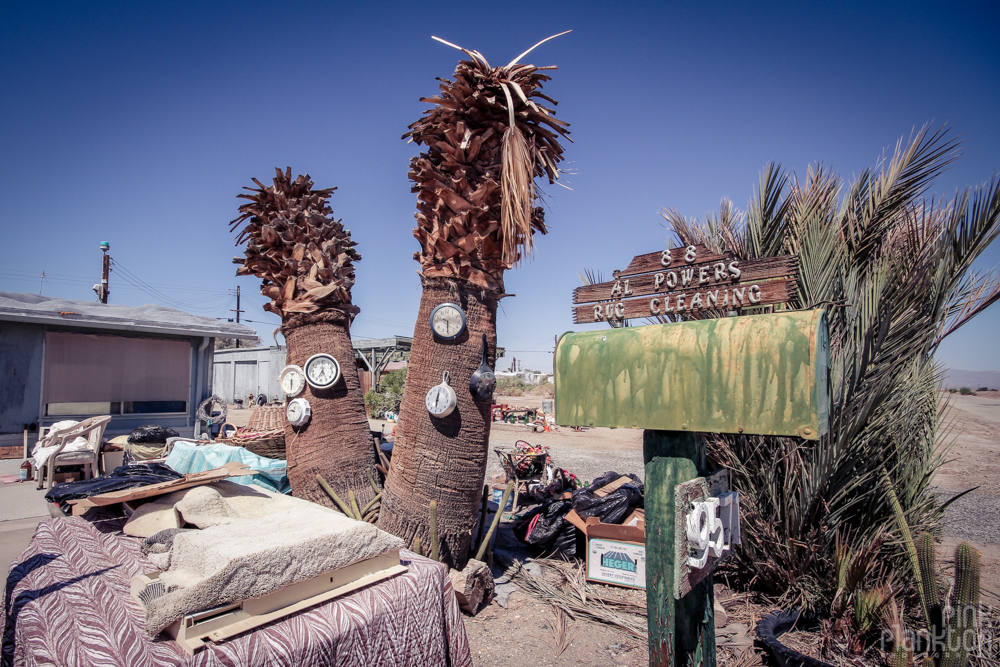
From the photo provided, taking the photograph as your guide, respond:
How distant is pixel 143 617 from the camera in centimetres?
224

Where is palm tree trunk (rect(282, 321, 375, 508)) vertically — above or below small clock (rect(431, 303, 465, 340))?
below

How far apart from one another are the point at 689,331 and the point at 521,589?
392cm

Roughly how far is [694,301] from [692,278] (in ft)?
0.35

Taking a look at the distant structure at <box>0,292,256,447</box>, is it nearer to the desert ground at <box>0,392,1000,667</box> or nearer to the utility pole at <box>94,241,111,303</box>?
the desert ground at <box>0,392,1000,667</box>

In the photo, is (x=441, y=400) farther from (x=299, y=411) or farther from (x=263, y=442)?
(x=263, y=442)

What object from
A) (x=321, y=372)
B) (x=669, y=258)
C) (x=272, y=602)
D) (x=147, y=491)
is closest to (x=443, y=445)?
(x=321, y=372)

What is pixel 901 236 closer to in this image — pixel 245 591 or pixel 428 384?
pixel 428 384

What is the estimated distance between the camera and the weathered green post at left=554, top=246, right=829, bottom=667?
6.61 ft

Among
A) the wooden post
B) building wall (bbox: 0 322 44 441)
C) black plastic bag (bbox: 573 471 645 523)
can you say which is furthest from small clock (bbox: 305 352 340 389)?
building wall (bbox: 0 322 44 441)

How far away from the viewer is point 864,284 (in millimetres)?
4320

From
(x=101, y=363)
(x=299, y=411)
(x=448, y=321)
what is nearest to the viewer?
(x=448, y=321)

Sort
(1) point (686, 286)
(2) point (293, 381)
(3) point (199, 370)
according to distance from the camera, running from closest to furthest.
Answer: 1. (1) point (686, 286)
2. (2) point (293, 381)
3. (3) point (199, 370)

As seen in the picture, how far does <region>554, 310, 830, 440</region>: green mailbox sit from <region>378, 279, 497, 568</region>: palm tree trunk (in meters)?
2.52

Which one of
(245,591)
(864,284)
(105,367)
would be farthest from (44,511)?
(864,284)
